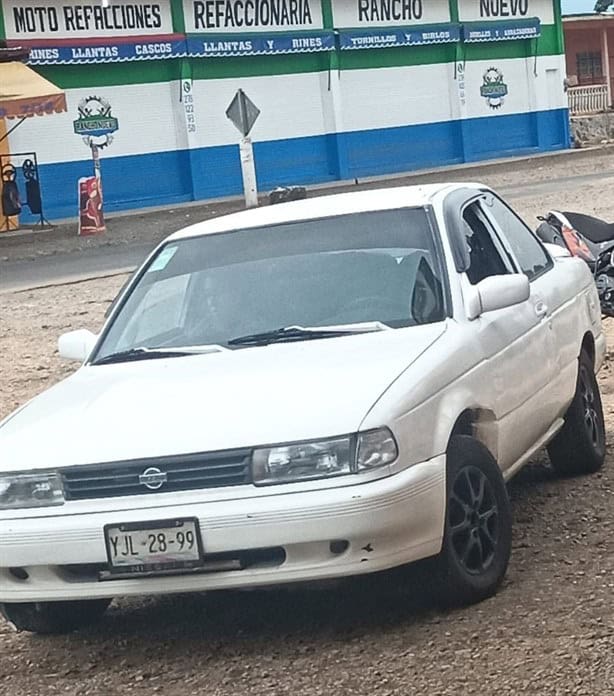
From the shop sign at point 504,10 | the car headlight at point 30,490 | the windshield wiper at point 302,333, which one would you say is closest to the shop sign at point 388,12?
the shop sign at point 504,10

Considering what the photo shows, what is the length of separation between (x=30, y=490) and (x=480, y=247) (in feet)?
8.15

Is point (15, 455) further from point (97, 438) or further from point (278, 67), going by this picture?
point (278, 67)

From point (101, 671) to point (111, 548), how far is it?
0.52 metres

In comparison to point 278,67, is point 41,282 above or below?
below

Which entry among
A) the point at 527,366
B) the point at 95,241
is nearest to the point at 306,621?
the point at 527,366

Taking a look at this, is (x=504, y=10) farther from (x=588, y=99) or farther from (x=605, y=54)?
(x=605, y=54)

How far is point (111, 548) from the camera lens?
4.93 meters

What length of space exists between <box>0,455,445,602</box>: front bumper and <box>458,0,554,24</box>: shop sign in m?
42.4

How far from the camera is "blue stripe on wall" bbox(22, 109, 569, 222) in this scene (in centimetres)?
3647

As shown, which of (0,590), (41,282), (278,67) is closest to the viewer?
(0,590)

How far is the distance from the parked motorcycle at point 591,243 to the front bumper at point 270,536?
6044 mm

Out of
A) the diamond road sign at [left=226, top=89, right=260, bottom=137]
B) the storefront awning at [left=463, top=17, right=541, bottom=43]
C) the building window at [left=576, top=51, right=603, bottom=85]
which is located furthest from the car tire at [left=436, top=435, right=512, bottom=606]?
the building window at [left=576, top=51, right=603, bottom=85]

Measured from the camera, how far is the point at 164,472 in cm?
493

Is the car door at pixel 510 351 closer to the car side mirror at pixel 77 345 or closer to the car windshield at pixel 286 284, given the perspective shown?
the car windshield at pixel 286 284
